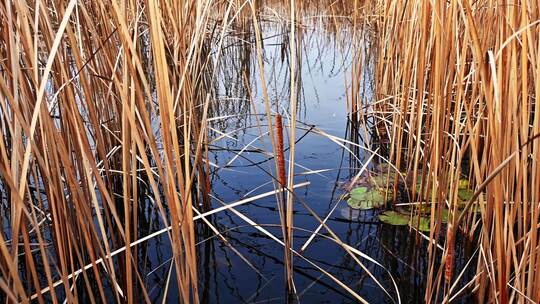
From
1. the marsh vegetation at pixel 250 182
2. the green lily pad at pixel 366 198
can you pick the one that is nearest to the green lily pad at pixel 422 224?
the marsh vegetation at pixel 250 182

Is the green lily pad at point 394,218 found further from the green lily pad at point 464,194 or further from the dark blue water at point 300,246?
the green lily pad at point 464,194

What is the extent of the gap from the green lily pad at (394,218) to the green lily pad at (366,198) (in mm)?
75

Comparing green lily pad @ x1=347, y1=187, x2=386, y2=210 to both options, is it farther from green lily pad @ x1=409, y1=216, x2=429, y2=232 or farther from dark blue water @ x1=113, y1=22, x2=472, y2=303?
green lily pad @ x1=409, y1=216, x2=429, y2=232

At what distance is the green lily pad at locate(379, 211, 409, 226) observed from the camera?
5.49 ft

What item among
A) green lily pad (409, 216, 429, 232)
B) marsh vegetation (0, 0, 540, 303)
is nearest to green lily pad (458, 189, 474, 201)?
marsh vegetation (0, 0, 540, 303)

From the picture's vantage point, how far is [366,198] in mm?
1845

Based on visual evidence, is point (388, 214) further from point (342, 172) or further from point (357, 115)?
point (357, 115)

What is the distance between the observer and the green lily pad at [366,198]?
181 cm

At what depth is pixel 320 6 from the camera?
7223 millimetres

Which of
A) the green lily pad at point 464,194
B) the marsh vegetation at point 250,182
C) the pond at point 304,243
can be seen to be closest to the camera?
the marsh vegetation at point 250,182

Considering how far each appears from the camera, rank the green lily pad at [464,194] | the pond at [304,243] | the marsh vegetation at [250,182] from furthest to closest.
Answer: the green lily pad at [464,194], the pond at [304,243], the marsh vegetation at [250,182]

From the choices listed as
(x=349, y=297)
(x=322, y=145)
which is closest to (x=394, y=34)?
(x=322, y=145)

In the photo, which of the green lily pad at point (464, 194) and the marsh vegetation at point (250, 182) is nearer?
the marsh vegetation at point (250, 182)

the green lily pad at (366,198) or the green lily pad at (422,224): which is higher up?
the green lily pad at (366,198)
